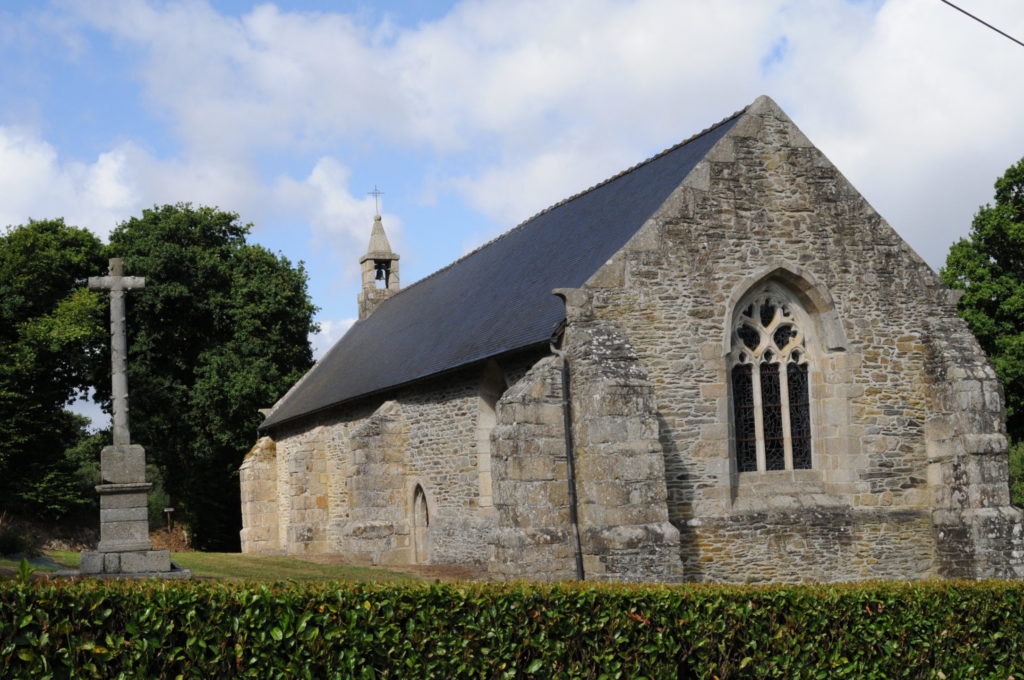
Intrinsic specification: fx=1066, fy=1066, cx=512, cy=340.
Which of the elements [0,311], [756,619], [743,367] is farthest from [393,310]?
[756,619]

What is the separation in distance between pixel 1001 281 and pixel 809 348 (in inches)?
533

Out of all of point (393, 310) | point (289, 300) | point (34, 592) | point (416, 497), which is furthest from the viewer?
point (289, 300)

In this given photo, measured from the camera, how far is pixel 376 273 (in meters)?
34.3

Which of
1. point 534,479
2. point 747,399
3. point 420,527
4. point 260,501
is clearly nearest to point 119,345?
point 534,479

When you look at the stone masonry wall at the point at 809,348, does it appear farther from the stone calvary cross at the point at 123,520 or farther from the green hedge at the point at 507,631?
the stone calvary cross at the point at 123,520

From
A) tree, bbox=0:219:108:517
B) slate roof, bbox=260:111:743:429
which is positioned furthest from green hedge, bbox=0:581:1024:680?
tree, bbox=0:219:108:517

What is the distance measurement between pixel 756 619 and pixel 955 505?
314 inches

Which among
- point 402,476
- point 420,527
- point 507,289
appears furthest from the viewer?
point 402,476

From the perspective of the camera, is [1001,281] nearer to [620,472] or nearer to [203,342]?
[620,472]

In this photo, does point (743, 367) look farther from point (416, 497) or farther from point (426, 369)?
point (416, 497)

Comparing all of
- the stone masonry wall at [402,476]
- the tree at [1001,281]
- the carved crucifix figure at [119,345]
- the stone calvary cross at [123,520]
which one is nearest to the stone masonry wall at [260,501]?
the stone masonry wall at [402,476]

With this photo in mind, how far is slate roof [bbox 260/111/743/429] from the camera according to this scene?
54.3 feet

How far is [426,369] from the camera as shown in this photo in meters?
19.5

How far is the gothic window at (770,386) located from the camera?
15.3 m
